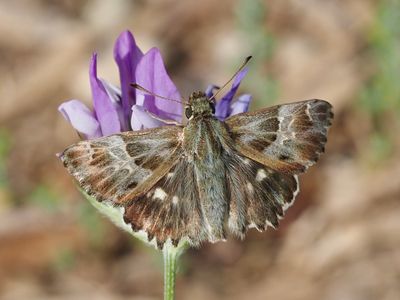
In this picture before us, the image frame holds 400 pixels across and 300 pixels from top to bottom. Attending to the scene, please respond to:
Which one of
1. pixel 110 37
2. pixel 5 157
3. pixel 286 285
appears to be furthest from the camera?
pixel 110 37

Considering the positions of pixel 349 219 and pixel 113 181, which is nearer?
pixel 113 181

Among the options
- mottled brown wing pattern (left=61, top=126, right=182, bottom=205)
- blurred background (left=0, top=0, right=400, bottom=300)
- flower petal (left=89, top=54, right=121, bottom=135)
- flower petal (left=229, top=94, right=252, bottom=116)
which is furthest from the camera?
blurred background (left=0, top=0, right=400, bottom=300)

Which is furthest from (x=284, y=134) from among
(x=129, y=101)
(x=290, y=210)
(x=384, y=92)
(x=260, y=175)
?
(x=384, y=92)

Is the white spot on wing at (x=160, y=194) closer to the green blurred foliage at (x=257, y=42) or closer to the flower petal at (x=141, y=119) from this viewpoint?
the flower petal at (x=141, y=119)

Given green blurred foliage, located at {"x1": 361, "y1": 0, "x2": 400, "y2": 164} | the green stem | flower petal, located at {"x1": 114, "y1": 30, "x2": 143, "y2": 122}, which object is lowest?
the green stem

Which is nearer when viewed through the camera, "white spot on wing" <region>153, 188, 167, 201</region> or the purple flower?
"white spot on wing" <region>153, 188, 167, 201</region>

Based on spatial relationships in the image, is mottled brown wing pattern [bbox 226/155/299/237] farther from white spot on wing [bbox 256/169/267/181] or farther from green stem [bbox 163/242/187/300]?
green stem [bbox 163/242/187/300]

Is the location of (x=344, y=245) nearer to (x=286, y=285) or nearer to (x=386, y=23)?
(x=286, y=285)

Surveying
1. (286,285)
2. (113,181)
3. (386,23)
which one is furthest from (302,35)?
(113,181)

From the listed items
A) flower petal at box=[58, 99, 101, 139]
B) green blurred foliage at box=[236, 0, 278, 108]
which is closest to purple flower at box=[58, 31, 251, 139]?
flower petal at box=[58, 99, 101, 139]
